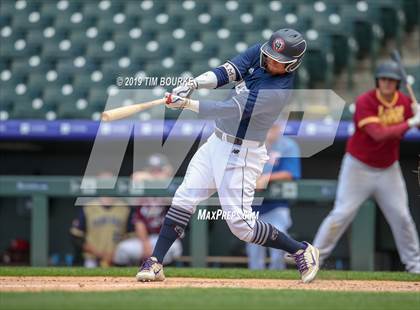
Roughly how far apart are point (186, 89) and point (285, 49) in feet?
2.14

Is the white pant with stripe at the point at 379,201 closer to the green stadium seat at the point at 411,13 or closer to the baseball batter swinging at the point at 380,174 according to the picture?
the baseball batter swinging at the point at 380,174

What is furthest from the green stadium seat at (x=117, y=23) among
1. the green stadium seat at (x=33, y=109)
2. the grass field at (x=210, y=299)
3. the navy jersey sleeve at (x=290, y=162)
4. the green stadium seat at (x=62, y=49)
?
the grass field at (x=210, y=299)

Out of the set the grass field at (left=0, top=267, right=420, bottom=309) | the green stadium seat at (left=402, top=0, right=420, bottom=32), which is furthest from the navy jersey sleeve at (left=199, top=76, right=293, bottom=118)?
the green stadium seat at (left=402, top=0, right=420, bottom=32)

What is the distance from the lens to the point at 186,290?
5379 mm

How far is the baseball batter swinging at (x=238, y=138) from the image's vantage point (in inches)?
224

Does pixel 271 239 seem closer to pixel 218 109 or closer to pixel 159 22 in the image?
pixel 218 109

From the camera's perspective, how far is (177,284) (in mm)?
5926

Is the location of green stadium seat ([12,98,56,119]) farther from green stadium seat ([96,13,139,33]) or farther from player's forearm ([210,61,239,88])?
player's forearm ([210,61,239,88])

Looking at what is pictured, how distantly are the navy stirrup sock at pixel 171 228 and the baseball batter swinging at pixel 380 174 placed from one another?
5.94 feet

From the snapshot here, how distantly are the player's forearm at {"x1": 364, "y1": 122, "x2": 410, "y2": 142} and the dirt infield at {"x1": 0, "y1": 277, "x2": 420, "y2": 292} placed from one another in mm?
1029

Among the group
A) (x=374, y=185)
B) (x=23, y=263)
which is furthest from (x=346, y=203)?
(x=23, y=263)

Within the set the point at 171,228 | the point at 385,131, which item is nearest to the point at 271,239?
the point at 171,228

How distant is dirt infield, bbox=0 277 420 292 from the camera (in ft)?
18.6

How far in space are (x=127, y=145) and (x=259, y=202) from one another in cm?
207
